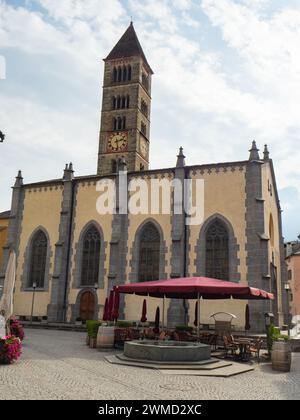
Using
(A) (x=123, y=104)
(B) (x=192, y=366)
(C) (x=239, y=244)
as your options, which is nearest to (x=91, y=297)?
(C) (x=239, y=244)

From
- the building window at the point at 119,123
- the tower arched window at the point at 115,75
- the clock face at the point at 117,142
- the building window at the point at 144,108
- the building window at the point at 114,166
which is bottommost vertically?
the building window at the point at 114,166

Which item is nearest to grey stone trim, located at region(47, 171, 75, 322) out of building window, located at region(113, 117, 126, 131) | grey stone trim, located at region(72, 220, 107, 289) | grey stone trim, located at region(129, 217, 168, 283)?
grey stone trim, located at region(72, 220, 107, 289)

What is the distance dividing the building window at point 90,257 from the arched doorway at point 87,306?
0.83 m

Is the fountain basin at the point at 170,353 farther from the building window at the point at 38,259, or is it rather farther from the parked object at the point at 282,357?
the building window at the point at 38,259

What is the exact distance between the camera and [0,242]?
3797 cm

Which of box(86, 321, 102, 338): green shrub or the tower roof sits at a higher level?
the tower roof

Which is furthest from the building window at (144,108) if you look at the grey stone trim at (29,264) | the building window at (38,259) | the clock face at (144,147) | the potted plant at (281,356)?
the potted plant at (281,356)

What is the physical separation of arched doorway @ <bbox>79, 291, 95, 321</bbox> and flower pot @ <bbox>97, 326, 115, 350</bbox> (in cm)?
1114

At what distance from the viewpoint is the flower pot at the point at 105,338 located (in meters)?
17.2

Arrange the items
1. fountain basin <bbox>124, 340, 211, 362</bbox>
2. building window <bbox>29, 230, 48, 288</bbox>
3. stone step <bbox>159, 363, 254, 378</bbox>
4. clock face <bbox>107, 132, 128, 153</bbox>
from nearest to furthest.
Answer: stone step <bbox>159, 363, 254, 378</bbox> → fountain basin <bbox>124, 340, 211, 362</bbox> → building window <bbox>29, 230, 48, 288</bbox> → clock face <bbox>107, 132, 128, 153</bbox>

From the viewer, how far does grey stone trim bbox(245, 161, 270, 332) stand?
23359 millimetres

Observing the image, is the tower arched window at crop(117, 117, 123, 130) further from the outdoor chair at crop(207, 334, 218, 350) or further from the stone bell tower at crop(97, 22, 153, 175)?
the outdoor chair at crop(207, 334, 218, 350)
